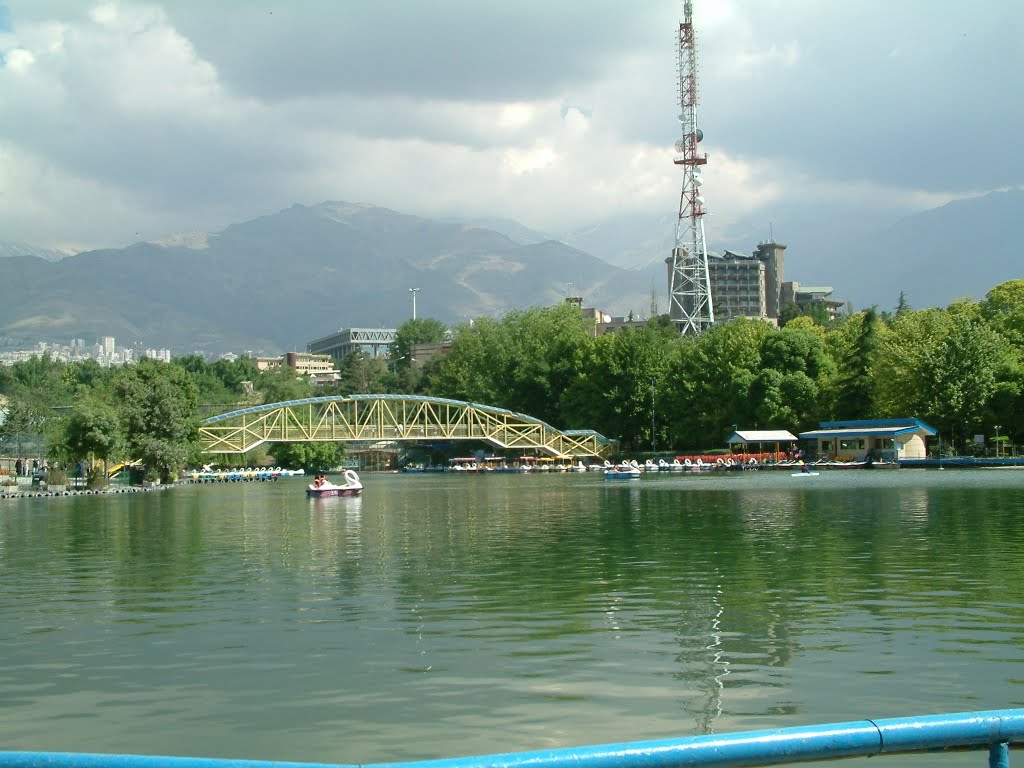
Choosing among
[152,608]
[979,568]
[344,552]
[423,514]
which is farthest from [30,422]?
[979,568]

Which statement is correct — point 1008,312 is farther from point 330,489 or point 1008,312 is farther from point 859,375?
point 330,489

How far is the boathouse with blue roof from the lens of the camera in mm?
90188

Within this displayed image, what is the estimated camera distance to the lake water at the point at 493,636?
11.2 metres

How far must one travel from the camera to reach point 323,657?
48.2ft

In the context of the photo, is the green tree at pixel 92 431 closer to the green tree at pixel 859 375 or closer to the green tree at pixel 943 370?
the green tree at pixel 943 370

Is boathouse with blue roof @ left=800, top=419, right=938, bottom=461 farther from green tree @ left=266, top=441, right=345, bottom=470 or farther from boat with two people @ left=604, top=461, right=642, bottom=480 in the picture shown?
green tree @ left=266, top=441, right=345, bottom=470

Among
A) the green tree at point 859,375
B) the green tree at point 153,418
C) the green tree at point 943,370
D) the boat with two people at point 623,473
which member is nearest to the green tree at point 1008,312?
the green tree at point 943,370

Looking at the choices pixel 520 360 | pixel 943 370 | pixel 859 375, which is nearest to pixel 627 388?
pixel 520 360

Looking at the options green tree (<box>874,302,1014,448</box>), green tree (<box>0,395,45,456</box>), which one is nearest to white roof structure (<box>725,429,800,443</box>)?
green tree (<box>874,302,1014,448</box>)

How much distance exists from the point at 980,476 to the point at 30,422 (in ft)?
246

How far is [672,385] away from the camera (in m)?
116

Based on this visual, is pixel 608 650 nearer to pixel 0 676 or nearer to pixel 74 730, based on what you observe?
pixel 74 730

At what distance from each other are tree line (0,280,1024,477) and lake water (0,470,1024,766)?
50.8m

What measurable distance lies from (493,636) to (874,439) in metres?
83.0
